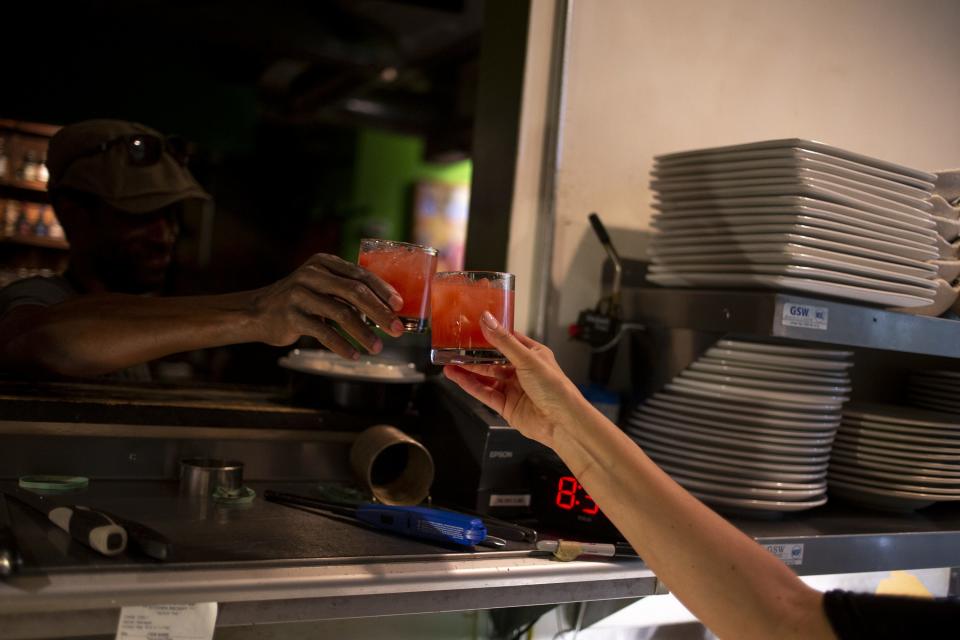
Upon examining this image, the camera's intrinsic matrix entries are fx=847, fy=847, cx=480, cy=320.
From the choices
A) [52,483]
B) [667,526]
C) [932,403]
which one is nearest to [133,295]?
[52,483]

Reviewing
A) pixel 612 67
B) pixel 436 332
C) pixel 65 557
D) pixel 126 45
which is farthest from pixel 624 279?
pixel 126 45

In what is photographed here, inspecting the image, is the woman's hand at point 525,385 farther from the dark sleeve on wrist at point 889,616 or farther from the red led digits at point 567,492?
the dark sleeve on wrist at point 889,616

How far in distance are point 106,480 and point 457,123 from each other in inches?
269

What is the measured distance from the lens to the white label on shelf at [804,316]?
166 cm

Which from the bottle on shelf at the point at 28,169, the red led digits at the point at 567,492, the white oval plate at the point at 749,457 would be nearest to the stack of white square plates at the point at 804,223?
the white oval plate at the point at 749,457

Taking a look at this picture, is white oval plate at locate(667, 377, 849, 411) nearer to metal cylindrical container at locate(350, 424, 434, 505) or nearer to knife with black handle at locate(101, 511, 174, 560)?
metal cylindrical container at locate(350, 424, 434, 505)

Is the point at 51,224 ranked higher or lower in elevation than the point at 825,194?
higher

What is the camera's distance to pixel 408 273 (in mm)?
1346

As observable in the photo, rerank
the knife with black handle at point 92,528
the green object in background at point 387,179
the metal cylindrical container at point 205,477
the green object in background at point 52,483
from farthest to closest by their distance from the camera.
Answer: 1. the green object in background at point 387,179
2. the metal cylindrical container at point 205,477
3. the green object in background at point 52,483
4. the knife with black handle at point 92,528

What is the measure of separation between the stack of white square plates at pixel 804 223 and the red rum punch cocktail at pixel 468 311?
27.1 inches

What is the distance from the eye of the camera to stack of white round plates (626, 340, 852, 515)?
1848mm

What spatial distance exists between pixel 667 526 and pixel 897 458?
3.98ft

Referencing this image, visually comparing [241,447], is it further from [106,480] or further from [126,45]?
[126,45]

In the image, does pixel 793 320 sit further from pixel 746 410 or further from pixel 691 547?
pixel 691 547
